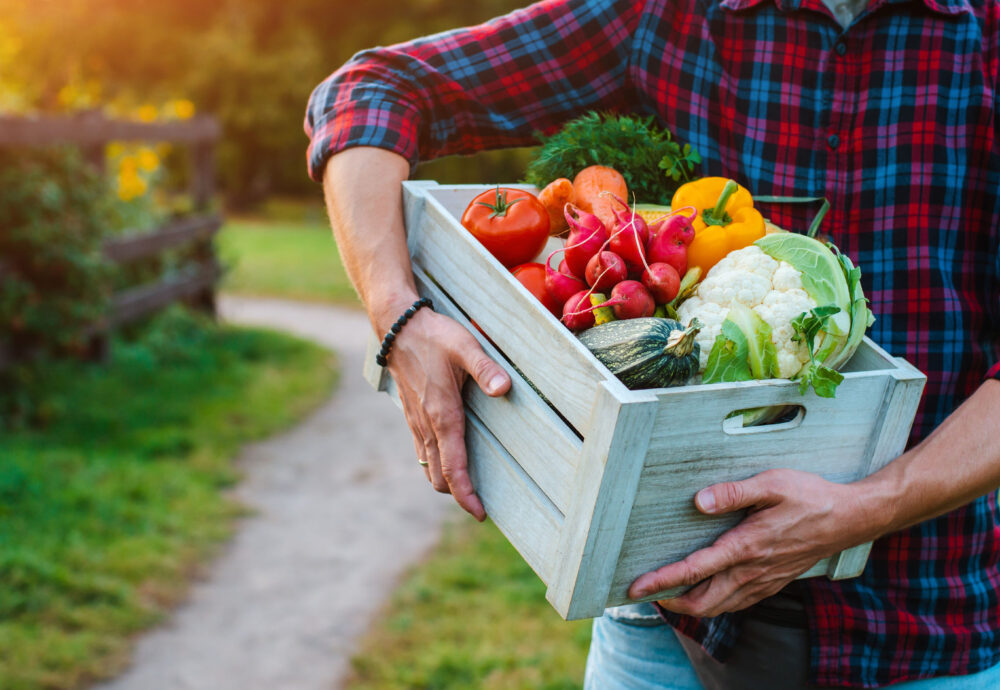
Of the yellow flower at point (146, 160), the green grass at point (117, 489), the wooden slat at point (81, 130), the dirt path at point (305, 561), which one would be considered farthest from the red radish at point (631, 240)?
the yellow flower at point (146, 160)

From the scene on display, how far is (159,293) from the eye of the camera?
7699 millimetres

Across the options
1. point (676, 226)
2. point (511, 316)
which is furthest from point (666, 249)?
point (511, 316)

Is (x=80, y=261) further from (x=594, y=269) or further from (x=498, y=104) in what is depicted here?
(x=594, y=269)

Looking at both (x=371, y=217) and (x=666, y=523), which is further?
(x=371, y=217)

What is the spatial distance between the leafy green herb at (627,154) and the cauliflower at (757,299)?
1.12ft

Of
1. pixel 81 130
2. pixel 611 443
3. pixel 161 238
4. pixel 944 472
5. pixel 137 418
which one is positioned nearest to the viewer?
pixel 611 443

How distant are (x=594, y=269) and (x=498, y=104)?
636mm

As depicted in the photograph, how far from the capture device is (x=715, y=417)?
1375 millimetres

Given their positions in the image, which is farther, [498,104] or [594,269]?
[498,104]

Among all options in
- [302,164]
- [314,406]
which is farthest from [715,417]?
[302,164]

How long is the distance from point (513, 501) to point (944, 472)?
0.70 m

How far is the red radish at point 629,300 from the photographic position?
4.84ft

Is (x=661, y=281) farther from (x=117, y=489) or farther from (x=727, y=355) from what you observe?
(x=117, y=489)

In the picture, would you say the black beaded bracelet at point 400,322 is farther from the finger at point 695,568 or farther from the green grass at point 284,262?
the green grass at point 284,262
